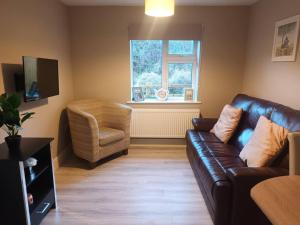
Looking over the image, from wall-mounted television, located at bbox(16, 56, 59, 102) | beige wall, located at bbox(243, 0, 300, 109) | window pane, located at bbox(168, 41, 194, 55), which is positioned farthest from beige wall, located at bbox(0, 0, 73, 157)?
beige wall, located at bbox(243, 0, 300, 109)

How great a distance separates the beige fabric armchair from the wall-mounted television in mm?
493

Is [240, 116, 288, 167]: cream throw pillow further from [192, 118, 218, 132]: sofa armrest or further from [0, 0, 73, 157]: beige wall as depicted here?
[0, 0, 73, 157]: beige wall

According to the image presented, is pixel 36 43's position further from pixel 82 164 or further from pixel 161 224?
pixel 161 224

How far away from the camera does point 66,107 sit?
324cm

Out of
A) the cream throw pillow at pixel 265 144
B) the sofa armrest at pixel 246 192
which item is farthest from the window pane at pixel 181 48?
the sofa armrest at pixel 246 192

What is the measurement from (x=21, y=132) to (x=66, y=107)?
1002 millimetres

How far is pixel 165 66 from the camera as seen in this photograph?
3762 mm

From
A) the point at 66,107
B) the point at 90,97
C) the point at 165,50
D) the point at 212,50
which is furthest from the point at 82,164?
the point at 212,50

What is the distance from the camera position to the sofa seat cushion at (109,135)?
10.1 ft

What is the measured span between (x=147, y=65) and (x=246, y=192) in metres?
2.63

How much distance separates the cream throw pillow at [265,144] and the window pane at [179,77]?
184cm

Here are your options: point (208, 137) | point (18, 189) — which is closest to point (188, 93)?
point (208, 137)

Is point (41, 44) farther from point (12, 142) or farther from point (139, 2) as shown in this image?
point (139, 2)

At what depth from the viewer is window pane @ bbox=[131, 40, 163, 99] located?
373 cm
